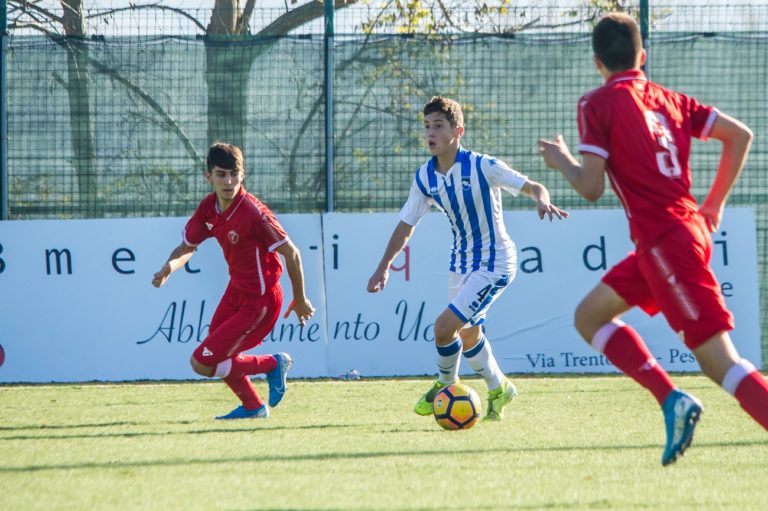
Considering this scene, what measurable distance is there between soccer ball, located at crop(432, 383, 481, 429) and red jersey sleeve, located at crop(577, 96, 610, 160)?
2.38 metres

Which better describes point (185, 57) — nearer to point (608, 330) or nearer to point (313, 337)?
point (313, 337)

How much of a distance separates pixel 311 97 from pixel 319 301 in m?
1.95

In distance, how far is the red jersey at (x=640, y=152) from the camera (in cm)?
439

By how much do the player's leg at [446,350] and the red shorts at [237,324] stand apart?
3.55 feet

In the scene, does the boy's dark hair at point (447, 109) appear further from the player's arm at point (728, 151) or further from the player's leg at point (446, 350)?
the player's arm at point (728, 151)

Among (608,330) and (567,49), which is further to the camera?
(567,49)

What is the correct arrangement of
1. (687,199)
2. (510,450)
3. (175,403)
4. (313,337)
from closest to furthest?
Answer: (687,199), (510,450), (175,403), (313,337)

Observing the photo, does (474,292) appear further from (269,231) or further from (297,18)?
(297,18)

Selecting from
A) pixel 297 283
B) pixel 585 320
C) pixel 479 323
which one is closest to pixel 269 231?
pixel 297 283

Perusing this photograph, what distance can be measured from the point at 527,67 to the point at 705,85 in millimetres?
1655

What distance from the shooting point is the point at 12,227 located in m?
10.6

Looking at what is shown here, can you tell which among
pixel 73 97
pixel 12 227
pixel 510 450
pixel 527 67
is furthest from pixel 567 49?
pixel 510 450

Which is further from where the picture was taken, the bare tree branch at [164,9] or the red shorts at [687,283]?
the bare tree branch at [164,9]

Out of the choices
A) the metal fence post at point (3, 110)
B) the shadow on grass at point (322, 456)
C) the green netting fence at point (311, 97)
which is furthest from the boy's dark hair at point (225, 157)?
the metal fence post at point (3, 110)
